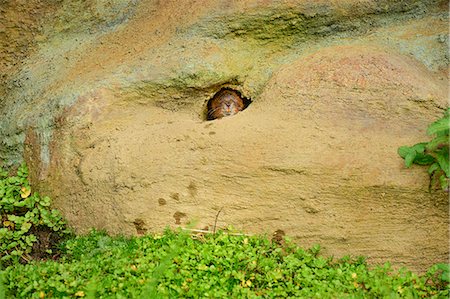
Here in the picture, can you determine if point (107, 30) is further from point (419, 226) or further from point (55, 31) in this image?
point (419, 226)

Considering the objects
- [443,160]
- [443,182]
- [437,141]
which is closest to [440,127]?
[437,141]

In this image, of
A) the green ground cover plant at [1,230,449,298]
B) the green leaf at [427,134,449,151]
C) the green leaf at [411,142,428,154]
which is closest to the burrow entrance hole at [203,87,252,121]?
the green ground cover plant at [1,230,449,298]

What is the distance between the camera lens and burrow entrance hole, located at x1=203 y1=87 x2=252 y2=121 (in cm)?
514

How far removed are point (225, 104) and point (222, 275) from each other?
160cm

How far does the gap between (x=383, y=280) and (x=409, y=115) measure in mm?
1152

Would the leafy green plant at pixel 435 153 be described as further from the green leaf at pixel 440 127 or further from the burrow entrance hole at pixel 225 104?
the burrow entrance hole at pixel 225 104

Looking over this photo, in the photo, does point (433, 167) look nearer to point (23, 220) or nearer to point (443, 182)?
point (443, 182)

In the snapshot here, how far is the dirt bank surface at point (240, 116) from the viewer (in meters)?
4.23

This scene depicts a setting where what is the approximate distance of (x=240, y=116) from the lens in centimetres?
481

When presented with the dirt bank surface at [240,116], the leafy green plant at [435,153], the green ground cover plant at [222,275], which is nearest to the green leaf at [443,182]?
the leafy green plant at [435,153]

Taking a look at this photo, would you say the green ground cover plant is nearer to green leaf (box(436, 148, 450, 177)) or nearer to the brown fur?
green leaf (box(436, 148, 450, 177))

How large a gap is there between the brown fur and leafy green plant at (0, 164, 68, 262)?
1.43 metres

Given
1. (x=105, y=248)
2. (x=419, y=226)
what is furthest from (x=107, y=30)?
(x=419, y=226)

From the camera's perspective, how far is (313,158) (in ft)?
14.2
